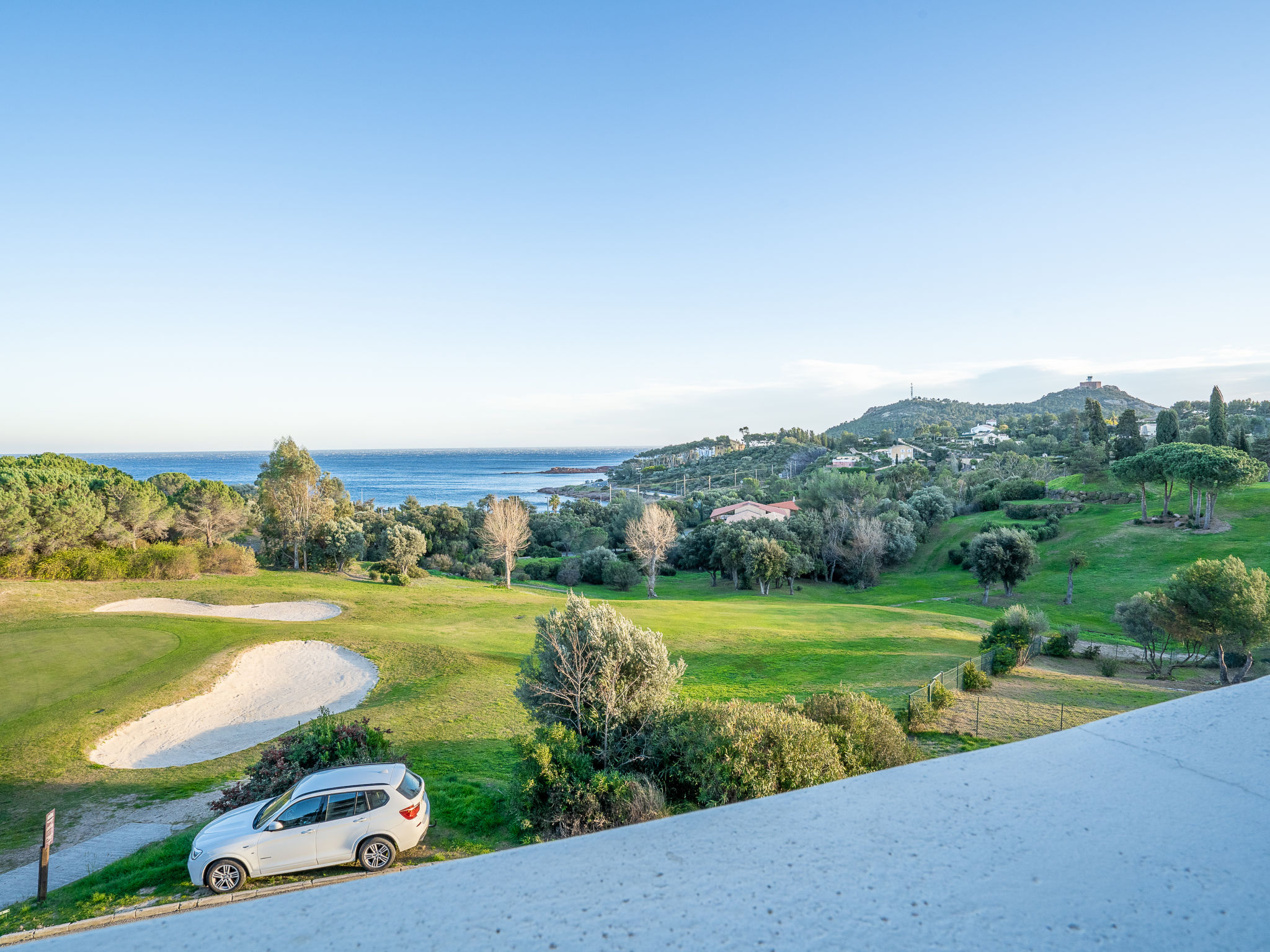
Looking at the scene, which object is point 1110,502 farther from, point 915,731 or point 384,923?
point 384,923

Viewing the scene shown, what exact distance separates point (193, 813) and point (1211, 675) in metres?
29.7

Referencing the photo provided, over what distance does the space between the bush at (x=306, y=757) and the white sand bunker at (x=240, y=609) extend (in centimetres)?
1554

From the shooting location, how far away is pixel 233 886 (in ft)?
25.6

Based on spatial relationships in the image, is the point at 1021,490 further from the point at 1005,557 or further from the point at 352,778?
the point at 352,778

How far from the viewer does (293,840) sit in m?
8.07

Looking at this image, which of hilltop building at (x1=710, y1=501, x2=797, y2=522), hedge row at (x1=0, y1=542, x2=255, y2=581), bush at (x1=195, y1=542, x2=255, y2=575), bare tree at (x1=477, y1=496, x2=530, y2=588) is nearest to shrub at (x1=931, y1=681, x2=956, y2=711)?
bare tree at (x1=477, y1=496, x2=530, y2=588)

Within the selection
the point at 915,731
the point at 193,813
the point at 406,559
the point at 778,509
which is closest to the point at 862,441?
the point at 778,509

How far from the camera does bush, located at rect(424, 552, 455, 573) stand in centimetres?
4950

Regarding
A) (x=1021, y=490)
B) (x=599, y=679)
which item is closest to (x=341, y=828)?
(x=599, y=679)

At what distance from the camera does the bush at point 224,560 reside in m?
33.6

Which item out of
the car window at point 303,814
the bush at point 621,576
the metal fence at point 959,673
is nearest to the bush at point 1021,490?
the bush at point 621,576

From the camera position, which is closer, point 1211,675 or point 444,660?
point 444,660

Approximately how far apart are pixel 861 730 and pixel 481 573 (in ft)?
125

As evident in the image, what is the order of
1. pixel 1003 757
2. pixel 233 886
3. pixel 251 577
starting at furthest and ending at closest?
pixel 251 577 → pixel 233 886 → pixel 1003 757
